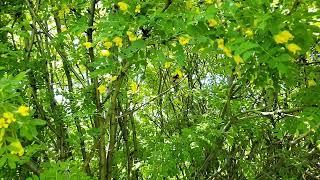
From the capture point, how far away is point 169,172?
3777 millimetres

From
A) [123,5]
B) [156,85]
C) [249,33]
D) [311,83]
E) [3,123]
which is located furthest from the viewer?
[156,85]

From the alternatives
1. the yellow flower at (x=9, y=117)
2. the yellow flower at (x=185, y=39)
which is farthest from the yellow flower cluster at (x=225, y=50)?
the yellow flower at (x=9, y=117)

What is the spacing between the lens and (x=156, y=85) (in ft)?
17.4

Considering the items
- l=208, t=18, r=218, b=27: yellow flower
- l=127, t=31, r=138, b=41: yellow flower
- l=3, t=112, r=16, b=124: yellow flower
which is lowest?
l=3, t=112, r=16, b=124: yellow flower

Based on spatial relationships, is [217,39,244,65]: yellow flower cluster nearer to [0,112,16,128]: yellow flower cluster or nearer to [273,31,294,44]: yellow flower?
[273,31,294,44]: yellow flower

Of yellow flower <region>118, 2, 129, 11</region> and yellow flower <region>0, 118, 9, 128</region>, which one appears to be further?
yellow flower <region>118, 2, 129, 11</region>

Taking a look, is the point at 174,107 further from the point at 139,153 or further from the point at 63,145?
the point at 63,145

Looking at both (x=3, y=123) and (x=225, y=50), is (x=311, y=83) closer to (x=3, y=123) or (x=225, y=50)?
(x=225, y=50)

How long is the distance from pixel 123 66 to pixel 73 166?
2.96 feet

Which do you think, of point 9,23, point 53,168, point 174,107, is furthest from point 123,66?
point 174,107

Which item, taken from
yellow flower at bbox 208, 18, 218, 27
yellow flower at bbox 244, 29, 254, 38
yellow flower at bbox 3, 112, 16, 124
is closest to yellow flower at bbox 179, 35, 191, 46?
yellow flower at bbox 208, 18, 218, 27

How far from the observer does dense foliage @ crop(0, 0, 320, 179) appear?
205 cm

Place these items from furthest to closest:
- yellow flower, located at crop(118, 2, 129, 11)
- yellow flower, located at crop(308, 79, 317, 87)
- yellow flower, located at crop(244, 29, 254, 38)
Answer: yellow flower, located at crop(308, 79, 317, 87)
yellow flower, located at crop(118, 2, 129, 11)
yellow flower, located at crop(244, 29, 254, 38)

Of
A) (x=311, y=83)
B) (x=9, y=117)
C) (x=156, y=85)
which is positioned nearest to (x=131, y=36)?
(x=9, y=117)
